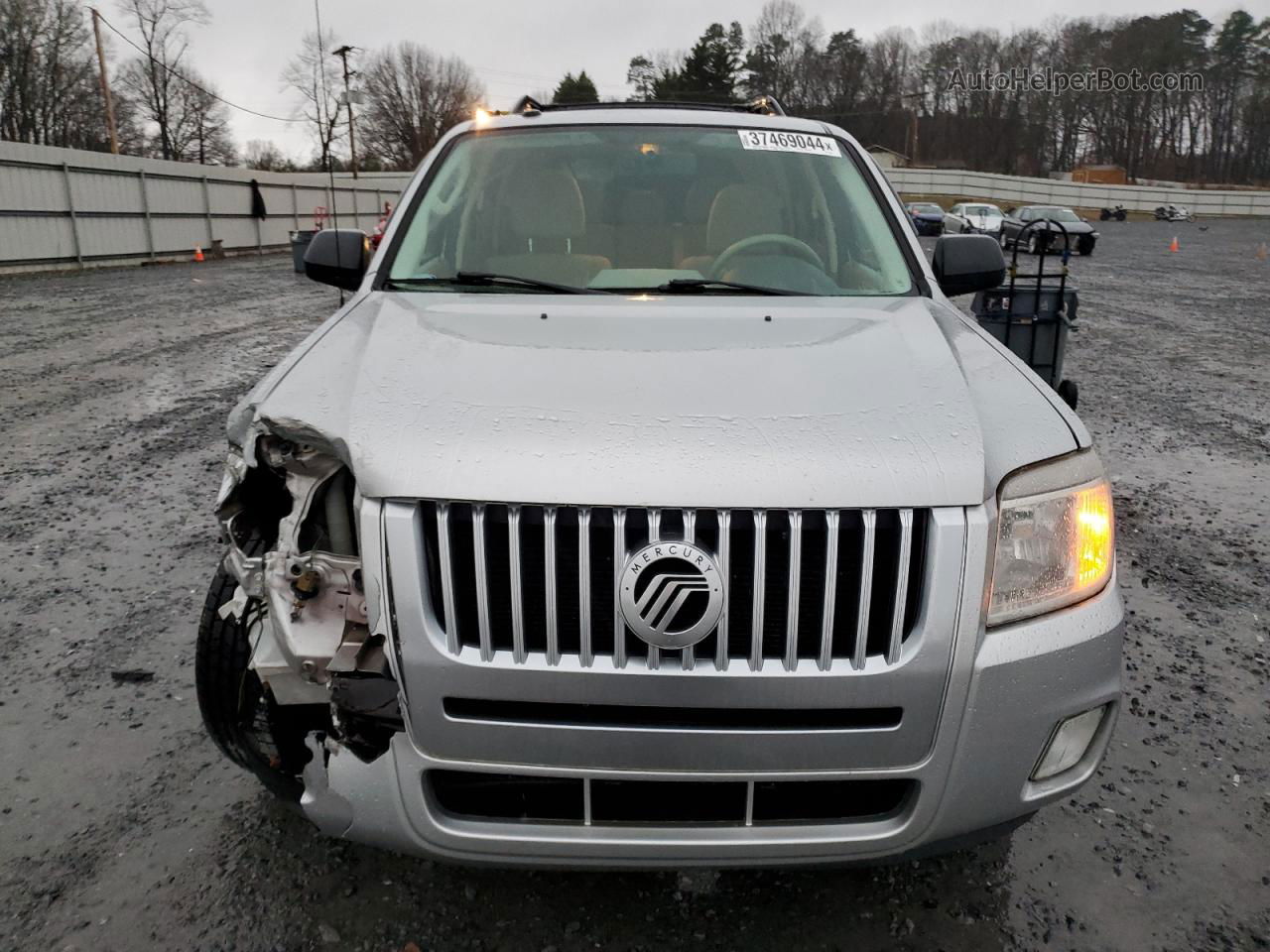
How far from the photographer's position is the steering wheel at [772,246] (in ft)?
10.2

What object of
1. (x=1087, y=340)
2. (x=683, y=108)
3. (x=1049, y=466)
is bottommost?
(x=1087, y=340)

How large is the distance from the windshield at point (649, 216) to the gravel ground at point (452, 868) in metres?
1.58

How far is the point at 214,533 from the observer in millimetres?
4488

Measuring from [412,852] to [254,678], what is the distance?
604 mm

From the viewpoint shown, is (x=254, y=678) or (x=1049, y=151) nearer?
(x=254, y=678)

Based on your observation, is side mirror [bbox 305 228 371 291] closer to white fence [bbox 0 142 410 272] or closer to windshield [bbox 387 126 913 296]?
windshield [bbox 387 126 913 296]

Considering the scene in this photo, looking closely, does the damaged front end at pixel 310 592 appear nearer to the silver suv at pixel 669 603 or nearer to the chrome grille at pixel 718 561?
the silver suv at pixel 669 603

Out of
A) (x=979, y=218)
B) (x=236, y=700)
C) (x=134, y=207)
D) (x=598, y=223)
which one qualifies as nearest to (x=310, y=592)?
(x=236, y=700)

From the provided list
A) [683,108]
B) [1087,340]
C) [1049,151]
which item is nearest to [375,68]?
[1049,151]

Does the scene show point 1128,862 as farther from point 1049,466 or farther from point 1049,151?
point 1049,151

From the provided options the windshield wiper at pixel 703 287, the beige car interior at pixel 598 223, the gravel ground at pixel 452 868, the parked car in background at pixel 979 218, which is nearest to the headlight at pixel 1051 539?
the gravel ground at pixel 452 868

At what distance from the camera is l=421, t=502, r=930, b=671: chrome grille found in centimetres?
167

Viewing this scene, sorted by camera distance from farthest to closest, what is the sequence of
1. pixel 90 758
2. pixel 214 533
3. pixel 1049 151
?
pixel 1049 151
pixel 214 533
pixel 90 758

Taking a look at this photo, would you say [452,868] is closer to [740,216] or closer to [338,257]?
[338,257]
